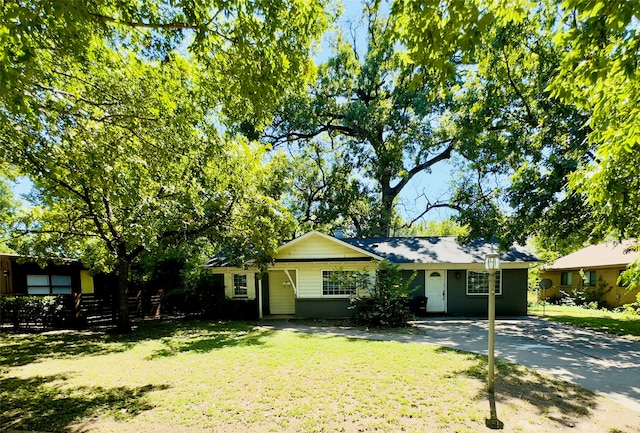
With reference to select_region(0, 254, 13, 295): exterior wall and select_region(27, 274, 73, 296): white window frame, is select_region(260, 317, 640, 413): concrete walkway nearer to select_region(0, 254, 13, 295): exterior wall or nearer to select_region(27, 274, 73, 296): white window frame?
select_region(27, 274, 73, 296): white window frame

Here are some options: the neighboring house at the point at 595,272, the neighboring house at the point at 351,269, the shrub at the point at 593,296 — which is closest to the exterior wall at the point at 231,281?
the neighboring house at the point at 351,269

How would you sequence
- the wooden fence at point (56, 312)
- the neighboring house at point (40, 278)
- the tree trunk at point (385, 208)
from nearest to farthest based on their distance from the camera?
1. the wooden fence at point (56, 312)
2. the neighboring house at point (40, 278)
3. the tree trunk at point (385, 208)

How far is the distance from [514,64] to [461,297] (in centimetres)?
991

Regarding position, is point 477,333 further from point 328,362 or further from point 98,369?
point 98,369

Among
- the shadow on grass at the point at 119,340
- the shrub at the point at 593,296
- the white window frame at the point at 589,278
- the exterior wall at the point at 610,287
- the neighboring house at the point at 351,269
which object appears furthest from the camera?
the white window frame at the point at 589,278

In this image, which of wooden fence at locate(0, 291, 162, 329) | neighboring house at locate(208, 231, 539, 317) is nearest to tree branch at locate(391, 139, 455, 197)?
neighboring house at locate(208, 231, 539, 317)

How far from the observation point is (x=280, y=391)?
5340 millimetres

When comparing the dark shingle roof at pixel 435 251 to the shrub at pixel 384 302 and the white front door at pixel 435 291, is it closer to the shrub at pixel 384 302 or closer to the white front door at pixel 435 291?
the white front door at pixel 435 291

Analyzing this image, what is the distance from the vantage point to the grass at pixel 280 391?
4289 millimetres

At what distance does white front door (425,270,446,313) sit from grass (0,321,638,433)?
22.2ft

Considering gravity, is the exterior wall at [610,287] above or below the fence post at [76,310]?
below

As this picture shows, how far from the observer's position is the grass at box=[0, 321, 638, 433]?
4289mm

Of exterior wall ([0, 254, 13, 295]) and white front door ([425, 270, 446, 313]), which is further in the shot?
exterior wall ([0, 254, 13, 295])

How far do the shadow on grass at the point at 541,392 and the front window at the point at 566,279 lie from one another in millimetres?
22851
